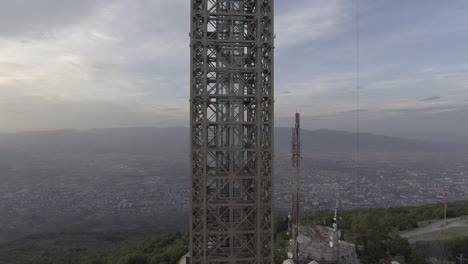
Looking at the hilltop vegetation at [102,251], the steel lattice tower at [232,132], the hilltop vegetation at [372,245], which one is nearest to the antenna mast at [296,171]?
the hilltop vegetation at [372,245]

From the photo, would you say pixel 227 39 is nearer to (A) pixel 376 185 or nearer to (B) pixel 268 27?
(B) pixel 268 27

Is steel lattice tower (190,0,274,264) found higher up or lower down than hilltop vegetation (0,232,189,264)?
higher up

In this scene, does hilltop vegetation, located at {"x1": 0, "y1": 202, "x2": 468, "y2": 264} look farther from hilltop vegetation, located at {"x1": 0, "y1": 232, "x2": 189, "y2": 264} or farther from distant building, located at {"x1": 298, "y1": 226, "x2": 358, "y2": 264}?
distant building, located at {"x1": 298, "y1": 226, "x2": 358, "y2": 264}

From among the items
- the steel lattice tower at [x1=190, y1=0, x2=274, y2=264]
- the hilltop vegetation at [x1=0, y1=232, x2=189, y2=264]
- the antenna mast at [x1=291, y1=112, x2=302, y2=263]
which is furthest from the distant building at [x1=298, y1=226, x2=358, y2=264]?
the steel lattice tower at [x1=190, y1=0, x2=274, y2=264]

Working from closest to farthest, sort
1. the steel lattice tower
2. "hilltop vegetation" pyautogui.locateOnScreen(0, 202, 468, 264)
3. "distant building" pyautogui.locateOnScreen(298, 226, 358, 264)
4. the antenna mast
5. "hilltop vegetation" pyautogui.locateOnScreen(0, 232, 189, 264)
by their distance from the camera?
the steel lattice tower, the antenna mast, "distant building" pyautogui.locateOnScreen(298, 226, 358, 264), "hilltop vegetation" pyautogui.locateOnScreen(0, 202, 468, 264), "hilltop vegetation" pyautogui.locateOnScreen(0, 232, 189, 264)

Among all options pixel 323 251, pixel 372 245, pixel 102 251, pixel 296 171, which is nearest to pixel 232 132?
pixel 296 171

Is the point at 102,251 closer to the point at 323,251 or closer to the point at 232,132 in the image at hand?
the point at 323,251

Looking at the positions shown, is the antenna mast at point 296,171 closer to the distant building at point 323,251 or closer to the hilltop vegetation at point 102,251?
the distant building at point 323,251

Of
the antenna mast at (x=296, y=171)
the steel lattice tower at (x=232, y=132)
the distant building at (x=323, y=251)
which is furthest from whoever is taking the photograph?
the distant building at (x=323, y=251)

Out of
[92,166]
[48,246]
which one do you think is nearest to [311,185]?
[48,246]
